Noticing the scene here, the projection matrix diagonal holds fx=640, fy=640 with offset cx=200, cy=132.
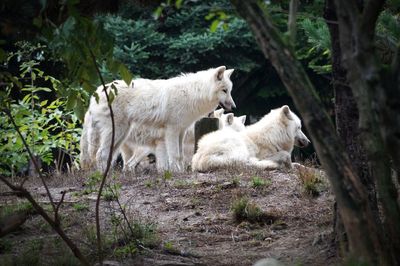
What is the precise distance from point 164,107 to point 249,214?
5.84m

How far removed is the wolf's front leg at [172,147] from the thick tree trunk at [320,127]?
8519 mm

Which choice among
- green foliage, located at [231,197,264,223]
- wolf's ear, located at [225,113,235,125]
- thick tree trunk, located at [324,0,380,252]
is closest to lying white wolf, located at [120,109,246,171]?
wolf's ear, located at [225,113,235,125]

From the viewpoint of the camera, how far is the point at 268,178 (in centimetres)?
912

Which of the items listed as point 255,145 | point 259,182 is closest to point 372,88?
point 259,182

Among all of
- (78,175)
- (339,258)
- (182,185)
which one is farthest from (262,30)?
(78,175)

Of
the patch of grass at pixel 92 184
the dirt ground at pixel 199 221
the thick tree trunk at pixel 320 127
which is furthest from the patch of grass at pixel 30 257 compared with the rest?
the thick tree trunk at pixel 320 127

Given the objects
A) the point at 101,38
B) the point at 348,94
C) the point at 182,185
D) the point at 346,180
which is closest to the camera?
the point at 346,180

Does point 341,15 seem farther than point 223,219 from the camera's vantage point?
No

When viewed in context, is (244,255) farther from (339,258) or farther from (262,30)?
(262,30)

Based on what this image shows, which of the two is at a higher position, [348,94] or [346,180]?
[348,94]

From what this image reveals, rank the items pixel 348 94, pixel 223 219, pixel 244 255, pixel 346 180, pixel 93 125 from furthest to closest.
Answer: pixel 93 125 < pixel 223 219 < pixel 244 255 < pixel 348 94 < pixel 346 180

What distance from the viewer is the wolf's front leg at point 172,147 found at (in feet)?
40.0

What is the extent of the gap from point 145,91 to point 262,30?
9296 millimetres

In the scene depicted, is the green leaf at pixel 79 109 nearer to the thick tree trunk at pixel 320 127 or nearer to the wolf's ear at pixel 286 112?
the thick tree trunk at pixel 320 127
